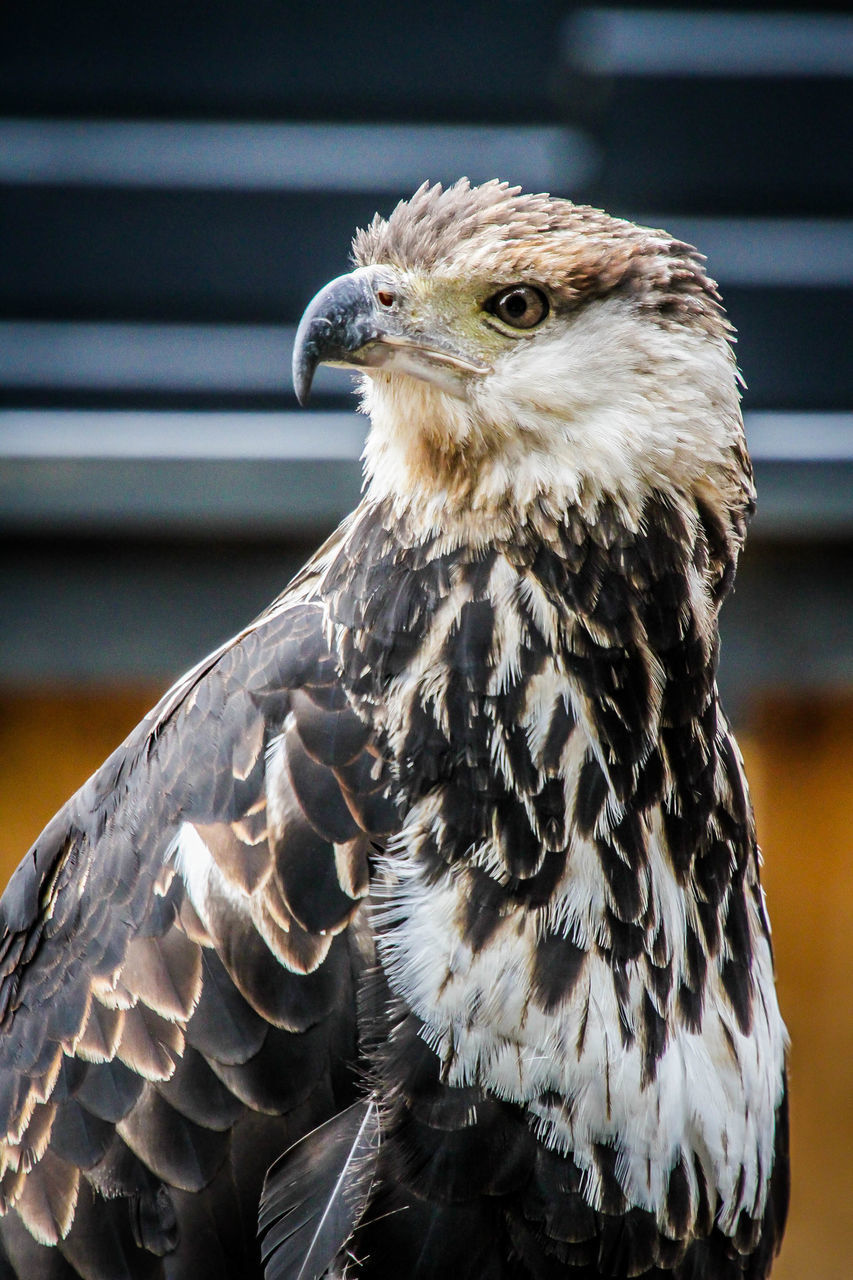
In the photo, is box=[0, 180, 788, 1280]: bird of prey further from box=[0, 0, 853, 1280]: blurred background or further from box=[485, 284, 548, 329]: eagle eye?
box=[0, 0, 853, 1280]: blurred background

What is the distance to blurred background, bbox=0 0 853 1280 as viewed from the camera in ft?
12.2

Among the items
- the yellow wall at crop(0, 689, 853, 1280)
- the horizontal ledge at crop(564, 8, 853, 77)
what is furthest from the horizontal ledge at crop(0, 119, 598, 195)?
the yellow wall at crop(0, 689, 853, 1280)

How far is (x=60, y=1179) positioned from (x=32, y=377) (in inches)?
128

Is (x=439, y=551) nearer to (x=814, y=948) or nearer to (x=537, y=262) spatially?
(x=537, y=262)

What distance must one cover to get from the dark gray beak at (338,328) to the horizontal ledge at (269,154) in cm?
295

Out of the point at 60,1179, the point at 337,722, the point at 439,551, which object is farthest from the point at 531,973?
the point at 60,1179

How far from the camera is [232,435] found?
13.1 ft

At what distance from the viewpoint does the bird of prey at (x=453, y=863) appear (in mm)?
1694

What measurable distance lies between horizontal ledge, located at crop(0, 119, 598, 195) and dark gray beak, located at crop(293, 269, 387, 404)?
9.69ft

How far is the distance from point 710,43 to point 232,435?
198cm

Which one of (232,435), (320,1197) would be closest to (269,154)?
(232,435)

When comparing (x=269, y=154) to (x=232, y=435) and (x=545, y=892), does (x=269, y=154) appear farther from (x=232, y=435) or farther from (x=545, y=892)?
(x=545, y=892)

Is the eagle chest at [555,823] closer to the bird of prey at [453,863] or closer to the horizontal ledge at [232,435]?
the bird of prey at [453,863]

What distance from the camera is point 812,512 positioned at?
12.3ft
